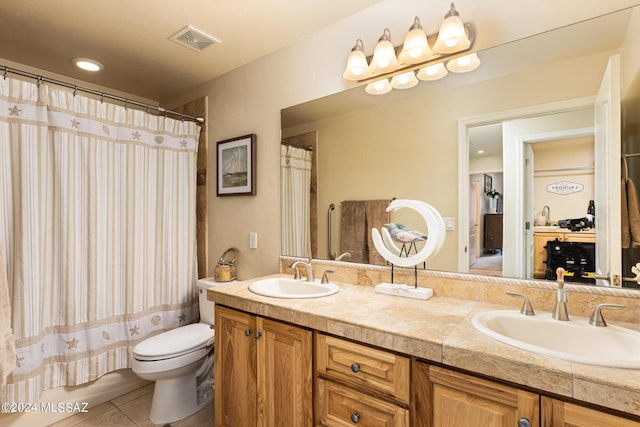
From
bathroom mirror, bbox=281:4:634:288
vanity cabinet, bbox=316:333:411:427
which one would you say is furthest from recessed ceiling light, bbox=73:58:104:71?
vanity cabinet, bbox=316:333:411:427

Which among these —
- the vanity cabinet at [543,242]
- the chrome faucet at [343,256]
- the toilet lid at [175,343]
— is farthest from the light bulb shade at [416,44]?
the toilet lid at [175,343]

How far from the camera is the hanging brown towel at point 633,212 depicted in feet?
3.72

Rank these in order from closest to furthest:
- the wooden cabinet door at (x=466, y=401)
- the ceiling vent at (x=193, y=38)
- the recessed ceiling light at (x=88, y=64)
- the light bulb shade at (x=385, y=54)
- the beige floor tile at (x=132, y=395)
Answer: the wooden cabinet door at (x=466, y=401)
the light bulb shade at (x=385, y=54)
the ceiling vent at (x=193, y=38)
the beige floor tile at (x=132, y=395)
the recessed ceiling light at (x=88, y=64)

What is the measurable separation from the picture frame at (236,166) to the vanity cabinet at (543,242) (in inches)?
67.3

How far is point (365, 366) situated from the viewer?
45.3 inches

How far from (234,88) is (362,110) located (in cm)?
118

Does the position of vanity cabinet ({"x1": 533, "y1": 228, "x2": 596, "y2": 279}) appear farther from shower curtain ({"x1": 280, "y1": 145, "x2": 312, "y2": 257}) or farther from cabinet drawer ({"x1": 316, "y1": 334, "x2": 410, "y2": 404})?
shower curtain ({"x1": 280, "y1": 145, "x2": 312, "y2": 257})

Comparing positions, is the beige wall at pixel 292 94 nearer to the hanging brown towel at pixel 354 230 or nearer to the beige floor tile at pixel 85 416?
the hanging brown towel at pixel 354 230

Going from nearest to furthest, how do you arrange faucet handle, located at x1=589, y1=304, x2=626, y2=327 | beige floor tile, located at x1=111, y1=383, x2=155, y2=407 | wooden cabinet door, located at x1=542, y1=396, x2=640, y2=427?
wooden cabinet door, located at x1=542, y1=396, x2=640, y2=427
faucet handle, located at x1=589, y1=304, x2=626, y2=327
beige floor tile, located at x1=111, y1=383, x2=155, y2=407

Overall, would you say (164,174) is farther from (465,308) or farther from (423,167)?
(465,308)

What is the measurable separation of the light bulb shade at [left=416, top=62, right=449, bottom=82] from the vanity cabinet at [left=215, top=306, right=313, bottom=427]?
1.30 meters

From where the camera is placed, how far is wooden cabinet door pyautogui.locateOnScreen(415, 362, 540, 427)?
2.85 feet

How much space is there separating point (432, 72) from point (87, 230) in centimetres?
226

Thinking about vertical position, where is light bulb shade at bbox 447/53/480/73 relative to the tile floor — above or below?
above
